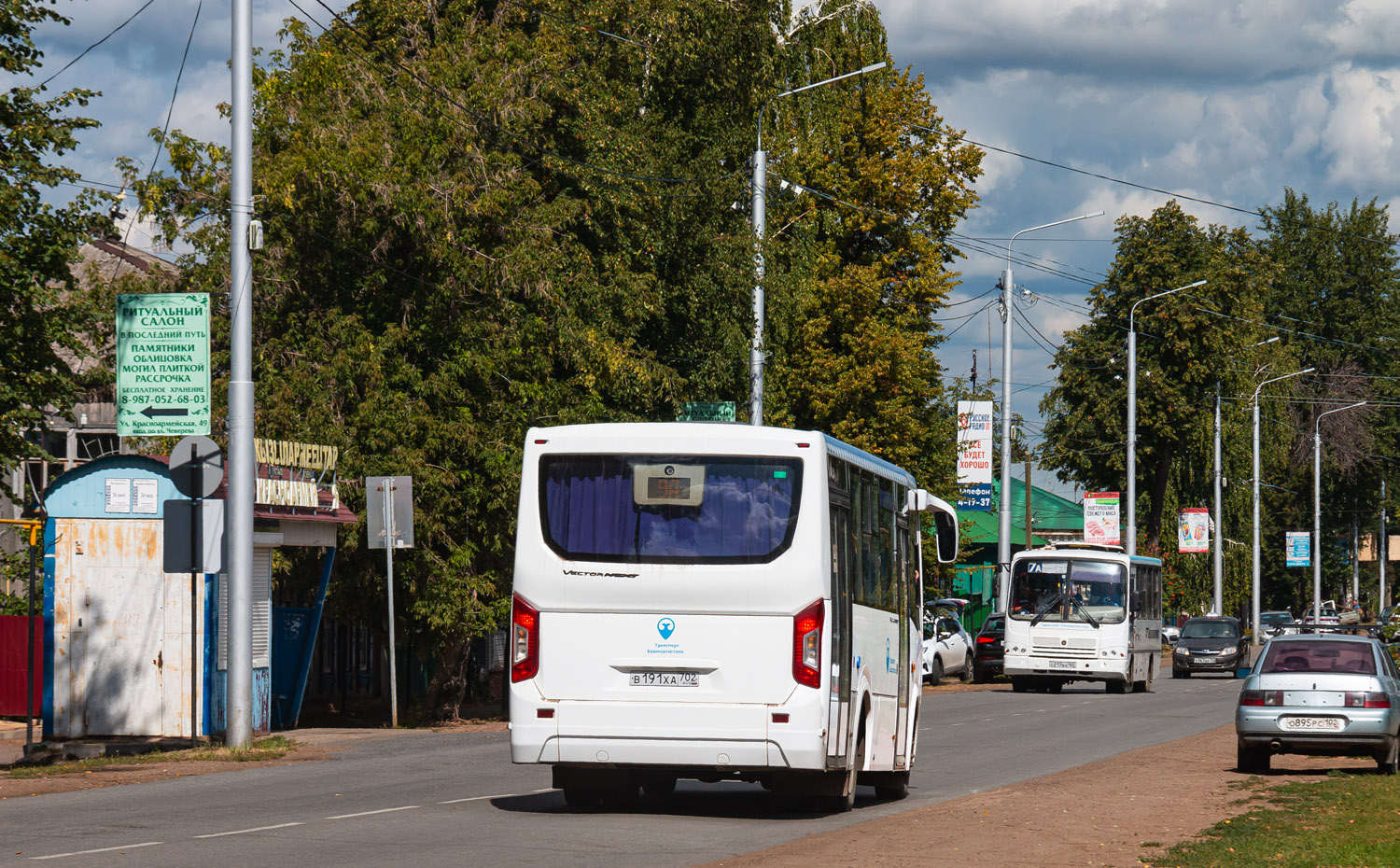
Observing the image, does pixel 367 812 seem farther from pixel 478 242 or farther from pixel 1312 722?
pixel 478 242

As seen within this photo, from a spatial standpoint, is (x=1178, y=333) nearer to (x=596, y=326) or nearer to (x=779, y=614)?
(x=596, y=326)

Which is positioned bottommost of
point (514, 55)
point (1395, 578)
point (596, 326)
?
point (1395, 578)

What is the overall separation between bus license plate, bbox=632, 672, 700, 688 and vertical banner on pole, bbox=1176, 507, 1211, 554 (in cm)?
6074

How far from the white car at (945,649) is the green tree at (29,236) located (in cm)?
2756

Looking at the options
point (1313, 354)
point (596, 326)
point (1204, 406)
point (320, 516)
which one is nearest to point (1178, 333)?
point (1204, 406)

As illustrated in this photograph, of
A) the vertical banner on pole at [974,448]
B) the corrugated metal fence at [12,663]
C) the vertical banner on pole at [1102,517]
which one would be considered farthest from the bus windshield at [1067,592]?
the corrugated metal fence at [12,663]

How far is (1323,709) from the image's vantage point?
19875 millimetres

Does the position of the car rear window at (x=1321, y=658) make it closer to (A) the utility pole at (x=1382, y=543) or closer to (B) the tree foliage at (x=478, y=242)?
(B) the tree foliage at (x=478, y=242)

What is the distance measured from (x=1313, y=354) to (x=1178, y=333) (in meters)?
34.4

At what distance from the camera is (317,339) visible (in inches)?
1047

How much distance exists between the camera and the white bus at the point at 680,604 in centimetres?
1339

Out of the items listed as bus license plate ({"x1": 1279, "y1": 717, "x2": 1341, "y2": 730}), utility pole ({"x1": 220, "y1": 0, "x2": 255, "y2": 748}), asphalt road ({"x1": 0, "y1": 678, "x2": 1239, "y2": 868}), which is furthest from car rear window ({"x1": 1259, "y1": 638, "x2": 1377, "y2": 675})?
utility pole ({"x1": 220, "y1": 0, "x2": 255, "y2": 748})

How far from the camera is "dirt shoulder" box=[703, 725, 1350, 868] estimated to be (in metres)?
11.9

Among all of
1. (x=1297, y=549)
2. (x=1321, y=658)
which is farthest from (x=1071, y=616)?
(x=1297, y=549)
